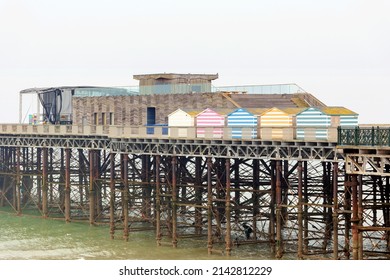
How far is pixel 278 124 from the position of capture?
61312 millimetres

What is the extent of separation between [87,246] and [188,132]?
9687 mm

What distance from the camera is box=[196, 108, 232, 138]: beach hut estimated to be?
63.8 meters

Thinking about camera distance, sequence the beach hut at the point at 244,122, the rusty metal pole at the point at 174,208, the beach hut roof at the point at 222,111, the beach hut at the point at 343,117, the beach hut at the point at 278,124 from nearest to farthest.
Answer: the beach hut at the point at 343,117
the beach hut at the point at 278,124
the beach hut at the point at 244,122
the beach hut roof at the point at 222,111
the rusty metal pole at the point at 174,208

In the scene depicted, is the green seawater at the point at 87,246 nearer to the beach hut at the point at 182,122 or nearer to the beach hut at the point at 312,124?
the beach hut at the point at 182,122

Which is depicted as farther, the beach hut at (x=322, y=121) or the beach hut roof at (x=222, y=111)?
the beach hut roof at (x=222, y=111)

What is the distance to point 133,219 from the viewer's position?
74375 mm

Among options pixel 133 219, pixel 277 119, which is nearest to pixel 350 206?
pixel 277 119

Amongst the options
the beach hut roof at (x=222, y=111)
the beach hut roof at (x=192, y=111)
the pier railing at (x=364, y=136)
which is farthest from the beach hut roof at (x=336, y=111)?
the beach hut roof at (x=192, y=111)

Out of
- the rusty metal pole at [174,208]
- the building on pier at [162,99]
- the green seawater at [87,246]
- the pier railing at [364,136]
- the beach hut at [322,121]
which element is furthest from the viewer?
the building on pier at [162,99]

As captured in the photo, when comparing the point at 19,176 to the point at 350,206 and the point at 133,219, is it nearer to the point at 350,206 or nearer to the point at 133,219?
the point at 133,219

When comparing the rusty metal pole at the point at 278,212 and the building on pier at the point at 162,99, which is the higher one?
the building on pier at the point at 162,99

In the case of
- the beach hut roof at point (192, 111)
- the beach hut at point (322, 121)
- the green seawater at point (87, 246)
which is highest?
the beach hut roof at point (192, 111)

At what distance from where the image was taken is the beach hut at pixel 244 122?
61438 millimetres

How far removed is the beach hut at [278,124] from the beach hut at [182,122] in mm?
5072
